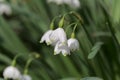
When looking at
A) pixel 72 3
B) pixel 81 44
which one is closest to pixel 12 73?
pixel 81 44

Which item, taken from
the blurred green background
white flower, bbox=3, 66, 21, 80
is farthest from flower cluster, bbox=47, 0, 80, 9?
white flower, bbox=3, 66, 21, 80

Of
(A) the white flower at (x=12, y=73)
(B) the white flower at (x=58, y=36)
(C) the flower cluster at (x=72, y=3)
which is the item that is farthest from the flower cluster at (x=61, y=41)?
(C) the flower cluster at (x=72, y=3)

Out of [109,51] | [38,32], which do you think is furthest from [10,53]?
[109,51]

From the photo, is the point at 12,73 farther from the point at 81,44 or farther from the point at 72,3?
the point at 72,3

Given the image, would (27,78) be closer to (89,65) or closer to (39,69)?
(89,65)

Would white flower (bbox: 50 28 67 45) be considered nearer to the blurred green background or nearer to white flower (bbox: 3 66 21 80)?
the blurred green background
